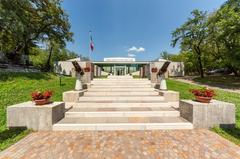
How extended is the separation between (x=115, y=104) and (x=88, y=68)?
3.72 metres

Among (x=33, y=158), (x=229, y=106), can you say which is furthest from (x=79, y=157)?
(x=229, y=106)

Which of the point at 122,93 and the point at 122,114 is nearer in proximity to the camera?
the point at 122,114

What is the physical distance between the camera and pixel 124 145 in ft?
10.6

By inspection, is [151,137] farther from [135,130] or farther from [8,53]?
[8,53]

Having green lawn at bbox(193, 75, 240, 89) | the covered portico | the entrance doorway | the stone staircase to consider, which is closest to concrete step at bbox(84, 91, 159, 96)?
the stone staircase

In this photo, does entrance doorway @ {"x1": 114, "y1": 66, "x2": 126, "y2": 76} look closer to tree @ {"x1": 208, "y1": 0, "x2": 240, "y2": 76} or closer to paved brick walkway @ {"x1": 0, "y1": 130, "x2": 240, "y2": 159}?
tree @ {"x1": 208, "y1": 0, "x2": 240, "y2": 76}

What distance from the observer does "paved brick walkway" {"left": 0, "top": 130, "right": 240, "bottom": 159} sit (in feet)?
9.32

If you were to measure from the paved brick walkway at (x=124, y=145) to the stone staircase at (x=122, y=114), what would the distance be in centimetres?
27

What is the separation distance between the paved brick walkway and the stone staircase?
10.8 inches

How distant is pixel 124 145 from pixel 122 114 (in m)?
1.84

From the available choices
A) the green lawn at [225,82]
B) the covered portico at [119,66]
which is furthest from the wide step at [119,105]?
the covered portico at [119,66]

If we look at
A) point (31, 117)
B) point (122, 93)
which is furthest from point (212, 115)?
point (31, 117)

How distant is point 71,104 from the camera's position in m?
6.08

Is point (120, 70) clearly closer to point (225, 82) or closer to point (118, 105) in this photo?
point (225, 82)
